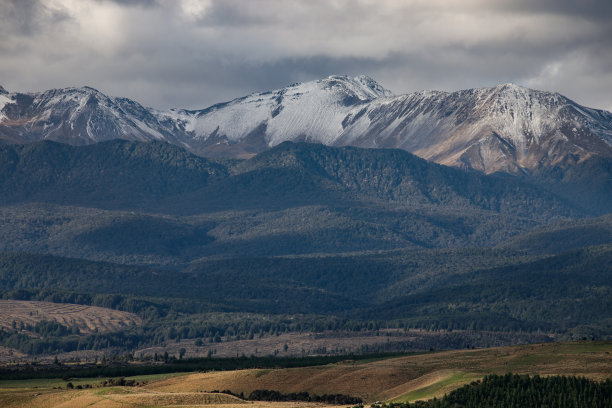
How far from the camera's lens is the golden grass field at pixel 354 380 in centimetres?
15450

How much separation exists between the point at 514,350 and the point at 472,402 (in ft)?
175

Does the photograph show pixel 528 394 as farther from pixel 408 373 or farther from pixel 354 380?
pixel 354 380

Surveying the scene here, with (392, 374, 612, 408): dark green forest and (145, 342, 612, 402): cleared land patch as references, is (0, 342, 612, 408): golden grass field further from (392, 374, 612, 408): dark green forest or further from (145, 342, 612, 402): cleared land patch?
(392, 374, 612, 408): dark green forest

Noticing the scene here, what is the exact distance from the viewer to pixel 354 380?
579 ft

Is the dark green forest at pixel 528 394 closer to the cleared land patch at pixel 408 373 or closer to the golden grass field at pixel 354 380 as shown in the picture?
the golden grass field at pixel 354 380

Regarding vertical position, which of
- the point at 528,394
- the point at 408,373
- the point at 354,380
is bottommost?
the point at 528,394

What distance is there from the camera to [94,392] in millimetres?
161500

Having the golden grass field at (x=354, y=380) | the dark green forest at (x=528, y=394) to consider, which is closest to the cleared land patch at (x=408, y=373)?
the golden grass field at (x=354, y=380)

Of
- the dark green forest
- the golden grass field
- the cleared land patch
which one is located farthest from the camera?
the cleared land patch

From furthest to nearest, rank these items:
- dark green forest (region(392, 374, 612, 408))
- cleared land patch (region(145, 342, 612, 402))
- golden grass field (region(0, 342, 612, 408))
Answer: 1. cleared land patch (region(145, 342, 612, 402))
2. golden grass field (region(0, 342, 612, 408))
3. dark green forest (region(392, 374, 612, 408))

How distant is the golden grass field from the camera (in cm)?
15450

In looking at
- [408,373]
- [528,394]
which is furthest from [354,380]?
[528,394]

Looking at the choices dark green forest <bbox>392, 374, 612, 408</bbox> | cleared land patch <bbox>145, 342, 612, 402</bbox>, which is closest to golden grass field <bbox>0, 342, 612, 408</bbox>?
cleared land patch <bbox>145, 342, 612, 402</bbox>

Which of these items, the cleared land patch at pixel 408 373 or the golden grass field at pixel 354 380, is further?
the cleared land patch at pixel 408 373
